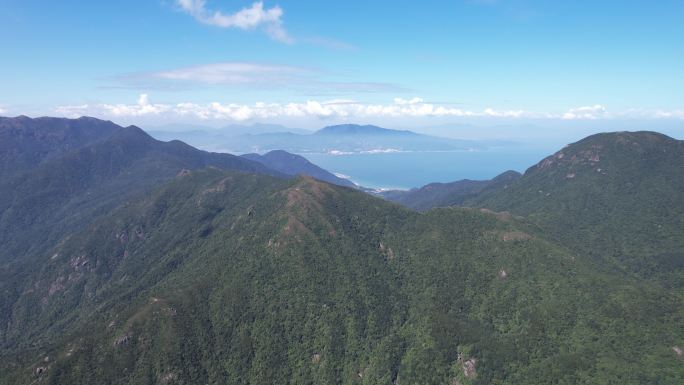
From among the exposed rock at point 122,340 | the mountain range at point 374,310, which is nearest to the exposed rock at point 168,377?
the mountain range at point 374,310

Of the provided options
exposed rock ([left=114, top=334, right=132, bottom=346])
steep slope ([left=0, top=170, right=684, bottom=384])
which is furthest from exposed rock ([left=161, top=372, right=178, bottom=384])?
exposed rock ([left=114, top=334, right=132, bottom=346])

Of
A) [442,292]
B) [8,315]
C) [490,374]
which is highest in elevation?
[442,292]

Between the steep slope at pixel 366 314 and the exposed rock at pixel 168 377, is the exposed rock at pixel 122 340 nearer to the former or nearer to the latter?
the steep slope at pixel 366 314

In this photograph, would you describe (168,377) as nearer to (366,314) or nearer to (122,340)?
(122,340)

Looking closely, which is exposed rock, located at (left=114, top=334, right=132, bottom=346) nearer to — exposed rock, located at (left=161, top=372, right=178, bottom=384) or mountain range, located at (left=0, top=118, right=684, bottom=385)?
mountain range, located at (left=0, top=118, right=684, bottom=385)

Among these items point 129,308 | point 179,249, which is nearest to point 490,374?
point 129,308

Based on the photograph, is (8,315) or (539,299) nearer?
(539,299)

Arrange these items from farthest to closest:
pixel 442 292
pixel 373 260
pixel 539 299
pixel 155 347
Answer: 1. pixel 373 260
2. pixel 442 292
3. pixel 539 299
4. pixel 155 347

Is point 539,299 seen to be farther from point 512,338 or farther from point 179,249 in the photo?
point 179,249
